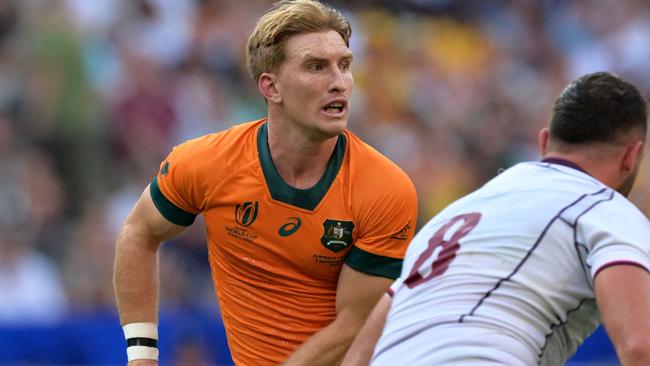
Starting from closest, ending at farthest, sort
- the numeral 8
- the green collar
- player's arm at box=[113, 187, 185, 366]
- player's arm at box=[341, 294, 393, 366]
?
the numeral 8 → player's arm at box=[341, 294, 393, 366] → the green collar → player's arm at box=[113, 187, 185, 366]

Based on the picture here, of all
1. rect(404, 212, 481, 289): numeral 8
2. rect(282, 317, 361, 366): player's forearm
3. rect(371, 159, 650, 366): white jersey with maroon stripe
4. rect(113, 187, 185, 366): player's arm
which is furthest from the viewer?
rect(113, 187, 185, 366): player's arm

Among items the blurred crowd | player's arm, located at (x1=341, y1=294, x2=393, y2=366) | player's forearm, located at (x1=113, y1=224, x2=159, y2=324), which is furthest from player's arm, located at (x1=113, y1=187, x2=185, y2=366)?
the blurred crowd

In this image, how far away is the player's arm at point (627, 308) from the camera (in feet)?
11.8

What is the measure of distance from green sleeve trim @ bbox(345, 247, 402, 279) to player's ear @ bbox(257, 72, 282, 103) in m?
0.76

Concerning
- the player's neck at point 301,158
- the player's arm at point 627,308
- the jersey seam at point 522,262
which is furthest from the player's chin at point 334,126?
the player's arm at point 627,308

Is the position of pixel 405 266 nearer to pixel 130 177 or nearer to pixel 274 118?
pixel 274 118

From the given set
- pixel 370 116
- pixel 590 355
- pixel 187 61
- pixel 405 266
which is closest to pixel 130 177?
pixel 187 61

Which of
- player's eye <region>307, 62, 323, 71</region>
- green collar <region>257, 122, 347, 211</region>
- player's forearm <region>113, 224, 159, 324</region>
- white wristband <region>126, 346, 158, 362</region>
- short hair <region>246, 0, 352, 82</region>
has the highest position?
short hair <region>246, 0, 352, 82</region>

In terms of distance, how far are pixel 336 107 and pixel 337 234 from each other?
538mm

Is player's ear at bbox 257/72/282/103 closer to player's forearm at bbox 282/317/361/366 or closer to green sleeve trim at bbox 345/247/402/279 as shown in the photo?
green sleeve trim at bbox 345/247/402/279

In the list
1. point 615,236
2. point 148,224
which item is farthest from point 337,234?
point 615,236

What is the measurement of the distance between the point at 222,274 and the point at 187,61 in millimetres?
5954

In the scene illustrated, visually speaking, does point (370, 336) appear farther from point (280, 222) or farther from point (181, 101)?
point (181, 101)

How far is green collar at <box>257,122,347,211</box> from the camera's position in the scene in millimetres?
5449
